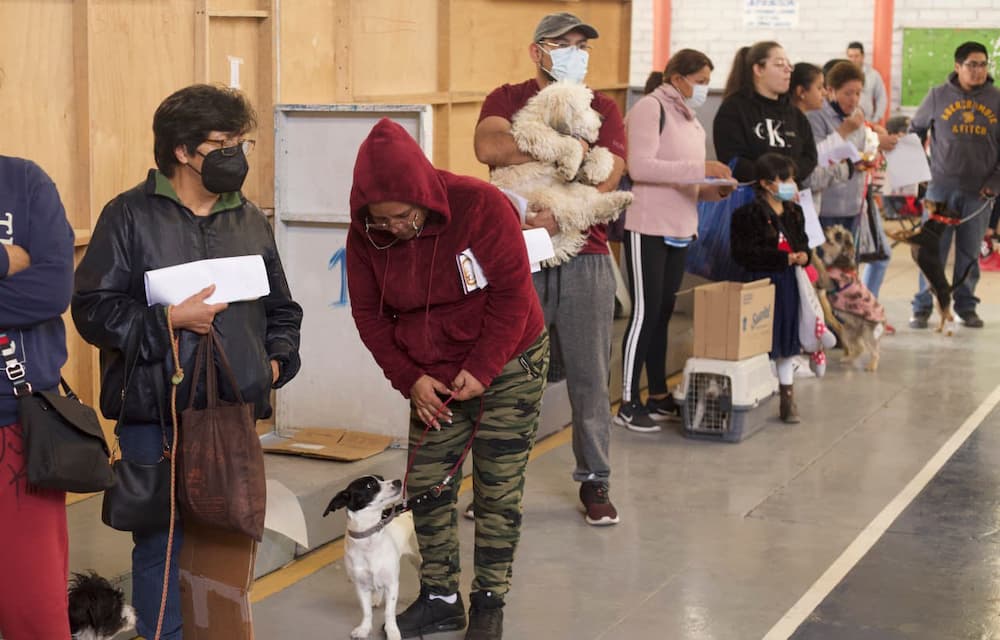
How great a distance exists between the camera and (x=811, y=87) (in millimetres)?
7930

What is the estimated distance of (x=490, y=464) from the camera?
420 centimetres

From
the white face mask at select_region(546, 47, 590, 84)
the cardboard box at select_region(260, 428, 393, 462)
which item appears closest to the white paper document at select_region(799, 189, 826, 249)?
the white face mask at select_region(546, 47, 590, 84)

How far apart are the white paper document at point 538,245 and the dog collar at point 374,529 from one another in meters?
1.02

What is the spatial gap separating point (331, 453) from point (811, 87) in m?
3.88

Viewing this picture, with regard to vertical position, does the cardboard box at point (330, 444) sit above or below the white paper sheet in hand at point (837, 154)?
below

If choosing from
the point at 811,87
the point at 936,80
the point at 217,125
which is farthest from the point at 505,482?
the point at 936,80

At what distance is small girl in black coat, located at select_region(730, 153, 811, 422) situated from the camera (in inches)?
278

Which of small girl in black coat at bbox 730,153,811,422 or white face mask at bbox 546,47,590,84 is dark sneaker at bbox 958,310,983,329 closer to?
small girl in black coat at bbox 730,153,811,422

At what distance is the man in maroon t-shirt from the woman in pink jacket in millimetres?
1185

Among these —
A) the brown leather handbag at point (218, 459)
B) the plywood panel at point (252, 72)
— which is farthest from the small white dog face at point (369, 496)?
the plywood panel at point (252, 72)

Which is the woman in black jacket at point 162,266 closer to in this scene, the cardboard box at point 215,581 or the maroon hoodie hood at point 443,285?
the cardboard box at point 215,581

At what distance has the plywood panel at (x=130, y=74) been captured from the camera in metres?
5.07

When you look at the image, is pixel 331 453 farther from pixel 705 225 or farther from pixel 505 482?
pixel 705 225

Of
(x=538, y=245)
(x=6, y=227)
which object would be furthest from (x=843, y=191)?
(x=6, y=227)
